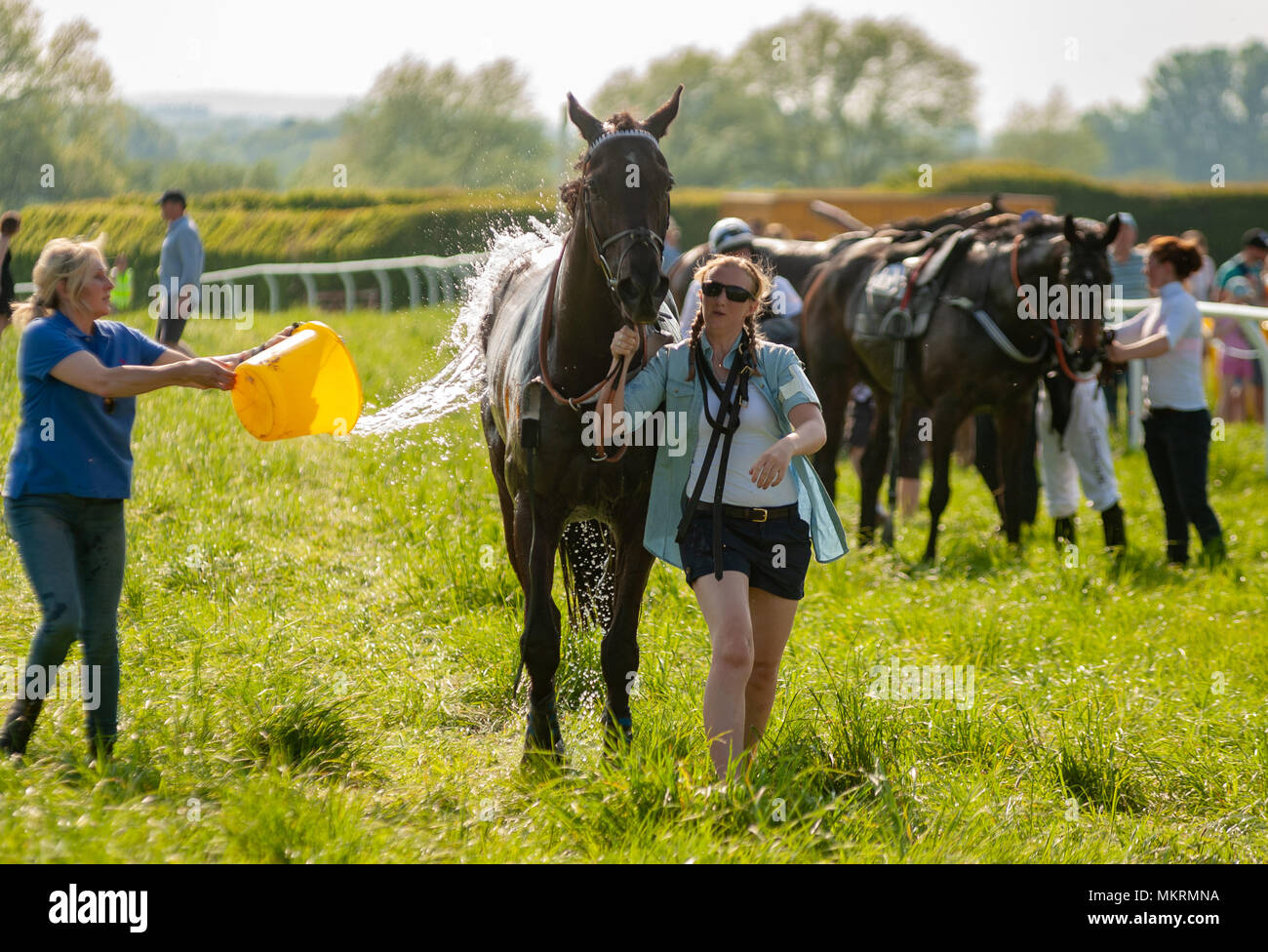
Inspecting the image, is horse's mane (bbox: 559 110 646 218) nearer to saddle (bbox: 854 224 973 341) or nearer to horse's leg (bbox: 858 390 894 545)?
saddle (bbox: 854 224 973 341)

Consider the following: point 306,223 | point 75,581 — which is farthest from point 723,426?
point 306,223

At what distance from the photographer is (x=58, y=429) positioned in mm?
4117

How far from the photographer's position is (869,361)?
9109mm

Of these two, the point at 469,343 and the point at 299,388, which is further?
the point at 469,343

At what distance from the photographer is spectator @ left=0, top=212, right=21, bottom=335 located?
11648 millimetres

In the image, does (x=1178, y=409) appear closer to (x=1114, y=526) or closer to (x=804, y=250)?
(x=1114, y=526)

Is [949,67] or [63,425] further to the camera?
[949,67]

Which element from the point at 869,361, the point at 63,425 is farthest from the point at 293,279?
the point at 63,425

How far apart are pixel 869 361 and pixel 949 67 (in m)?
57.8

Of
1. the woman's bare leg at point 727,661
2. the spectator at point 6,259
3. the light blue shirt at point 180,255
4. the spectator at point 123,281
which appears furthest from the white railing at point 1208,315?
the spectator at point 123,281

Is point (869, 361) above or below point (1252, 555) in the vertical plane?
above

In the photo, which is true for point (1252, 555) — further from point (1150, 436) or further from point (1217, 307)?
point (1217, 307)

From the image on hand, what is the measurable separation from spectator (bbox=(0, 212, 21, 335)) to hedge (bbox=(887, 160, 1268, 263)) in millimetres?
23875

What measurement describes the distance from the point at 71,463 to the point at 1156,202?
1309 inches
